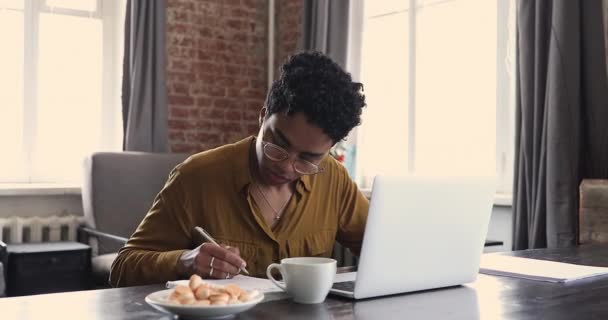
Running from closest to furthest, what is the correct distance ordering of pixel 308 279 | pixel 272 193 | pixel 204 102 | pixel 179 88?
pixel 308 279
pixel 272 193
pixel 179 88
pixel 204 102

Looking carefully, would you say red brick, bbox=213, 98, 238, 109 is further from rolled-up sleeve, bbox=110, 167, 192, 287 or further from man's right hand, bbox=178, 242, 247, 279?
man's right hand, bbox=178, 242, 247, 279

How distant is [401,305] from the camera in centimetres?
143

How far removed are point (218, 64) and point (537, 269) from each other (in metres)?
3.82

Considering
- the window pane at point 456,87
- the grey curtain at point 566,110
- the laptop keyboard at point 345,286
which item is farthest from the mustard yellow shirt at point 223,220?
the window pane at point 456,87

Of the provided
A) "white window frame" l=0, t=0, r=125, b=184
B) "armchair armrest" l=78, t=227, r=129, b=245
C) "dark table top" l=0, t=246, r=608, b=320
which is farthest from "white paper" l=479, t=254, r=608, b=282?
"white window frame" l=0, t=0, r=125, b=184

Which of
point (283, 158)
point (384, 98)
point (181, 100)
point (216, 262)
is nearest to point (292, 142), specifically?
point (283, 158)

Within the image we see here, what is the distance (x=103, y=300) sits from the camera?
1.42 meters

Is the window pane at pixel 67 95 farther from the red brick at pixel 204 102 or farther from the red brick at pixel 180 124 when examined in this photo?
the red brick at pixel 204 102

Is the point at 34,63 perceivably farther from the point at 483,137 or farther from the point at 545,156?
the point at 545,156

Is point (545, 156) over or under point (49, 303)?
over

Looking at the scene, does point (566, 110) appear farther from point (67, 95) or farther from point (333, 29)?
point (67, 95)

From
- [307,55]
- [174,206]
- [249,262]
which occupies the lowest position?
[249,262]

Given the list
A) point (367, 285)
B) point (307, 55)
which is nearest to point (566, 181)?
point (307, 55)

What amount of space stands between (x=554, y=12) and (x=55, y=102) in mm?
3130
